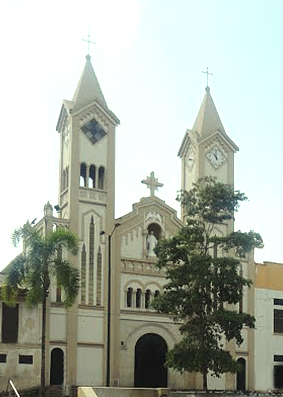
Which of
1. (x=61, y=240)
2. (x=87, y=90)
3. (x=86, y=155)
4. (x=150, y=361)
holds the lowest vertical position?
(x=150, y=361)

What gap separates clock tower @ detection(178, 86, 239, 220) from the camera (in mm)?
58375

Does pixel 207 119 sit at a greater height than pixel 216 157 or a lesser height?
greater

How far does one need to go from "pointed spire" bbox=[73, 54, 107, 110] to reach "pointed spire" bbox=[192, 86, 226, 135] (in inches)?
320

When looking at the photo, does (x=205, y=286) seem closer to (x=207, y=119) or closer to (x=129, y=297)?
(x=129, y=297)

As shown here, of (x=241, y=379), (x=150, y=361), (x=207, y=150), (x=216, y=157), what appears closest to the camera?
(x=150, y=361)

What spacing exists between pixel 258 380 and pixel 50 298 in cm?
1666

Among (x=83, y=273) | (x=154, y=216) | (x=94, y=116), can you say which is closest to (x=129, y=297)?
(x=83, y=273)

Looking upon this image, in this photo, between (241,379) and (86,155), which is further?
(241,379)

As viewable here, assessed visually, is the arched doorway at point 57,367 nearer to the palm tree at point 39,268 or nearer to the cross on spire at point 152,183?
the palm tree at point 39,268

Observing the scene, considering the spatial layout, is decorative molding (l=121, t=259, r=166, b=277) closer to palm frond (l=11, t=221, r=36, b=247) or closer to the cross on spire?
the cross on spire

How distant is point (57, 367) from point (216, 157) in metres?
19.4

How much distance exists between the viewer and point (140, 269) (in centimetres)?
5359

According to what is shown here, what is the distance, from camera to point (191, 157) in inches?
2350

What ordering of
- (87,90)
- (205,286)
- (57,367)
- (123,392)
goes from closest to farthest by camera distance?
1. (123,392)
2. (205,286)
3. (57,367)
4. (87,90)
